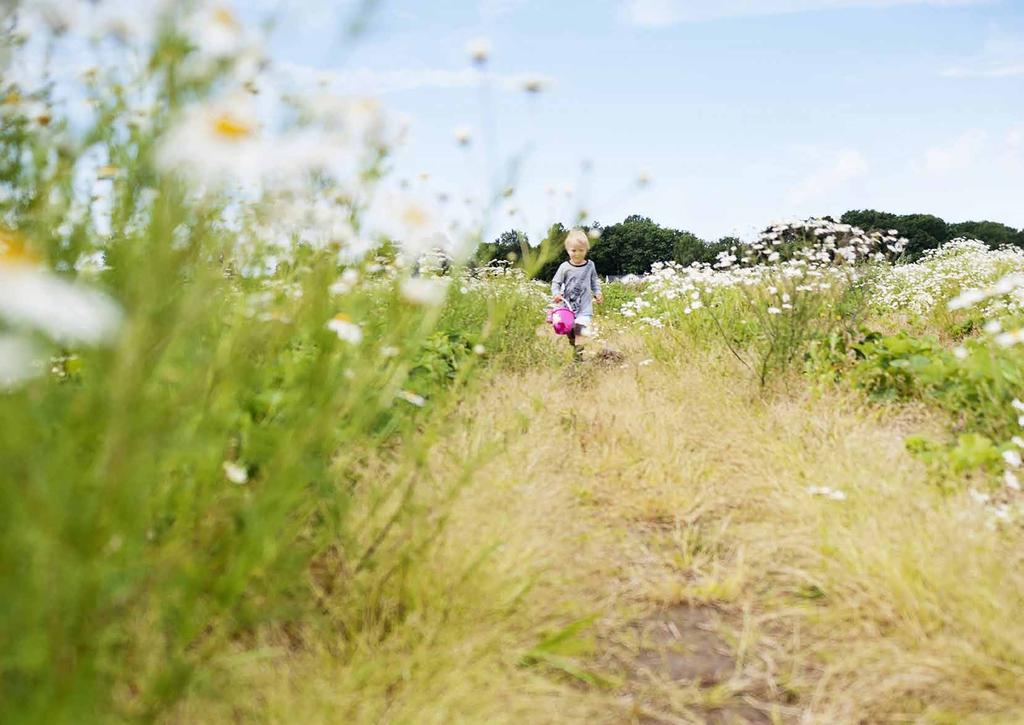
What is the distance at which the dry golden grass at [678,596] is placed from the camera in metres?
1.84

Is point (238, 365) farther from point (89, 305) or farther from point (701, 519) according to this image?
point (701, 519)

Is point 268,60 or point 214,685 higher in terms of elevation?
point 268,60

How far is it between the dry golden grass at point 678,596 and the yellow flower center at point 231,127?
97 centimetres

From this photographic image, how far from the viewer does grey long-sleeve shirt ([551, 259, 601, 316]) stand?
21.9ft

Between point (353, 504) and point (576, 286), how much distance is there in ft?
15.6

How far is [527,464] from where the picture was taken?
311cm

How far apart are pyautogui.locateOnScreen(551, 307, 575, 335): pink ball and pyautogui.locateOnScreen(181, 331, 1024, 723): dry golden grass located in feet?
9.40

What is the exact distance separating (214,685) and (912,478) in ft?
8.03

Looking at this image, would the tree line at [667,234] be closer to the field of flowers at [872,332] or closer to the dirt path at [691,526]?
the field of flowers at [872,332]

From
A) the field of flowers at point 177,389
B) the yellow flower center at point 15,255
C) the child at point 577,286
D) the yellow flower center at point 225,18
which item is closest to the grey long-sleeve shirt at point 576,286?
the child at point 577,286

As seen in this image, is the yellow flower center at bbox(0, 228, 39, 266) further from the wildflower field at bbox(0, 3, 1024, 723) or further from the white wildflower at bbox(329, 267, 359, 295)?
the white wildflower at bbox(329, 267, 359, 295)

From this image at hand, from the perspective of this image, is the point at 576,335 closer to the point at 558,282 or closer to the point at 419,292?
the point at 558,282

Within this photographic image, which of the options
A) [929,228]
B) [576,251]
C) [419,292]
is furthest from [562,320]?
[929,228]

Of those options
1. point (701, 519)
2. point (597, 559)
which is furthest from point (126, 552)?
point (701, 519)
